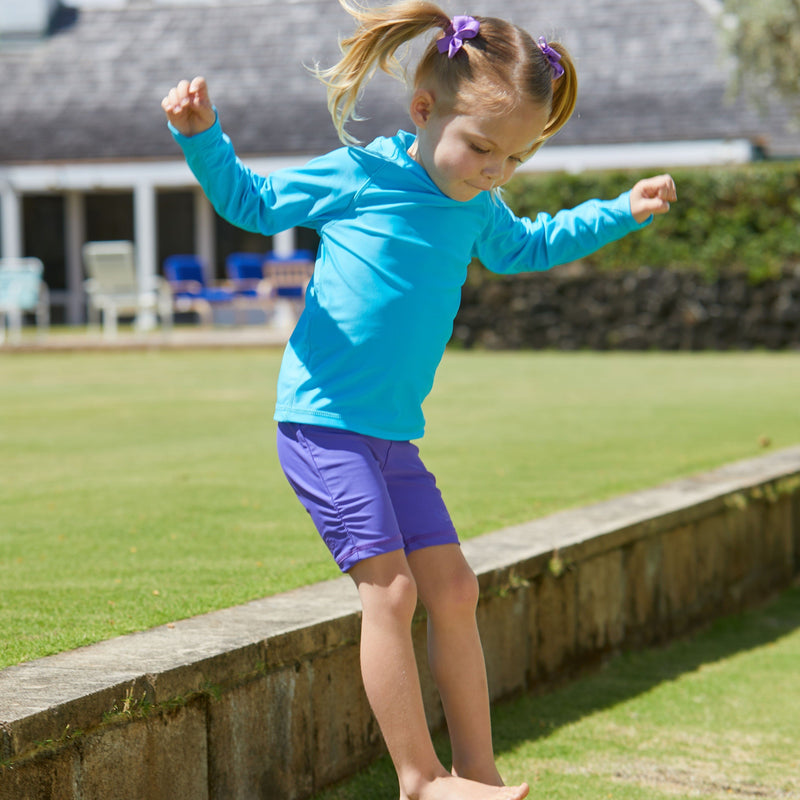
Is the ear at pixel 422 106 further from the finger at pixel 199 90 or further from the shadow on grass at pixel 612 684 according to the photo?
the shadow on grass at pixel 612 684

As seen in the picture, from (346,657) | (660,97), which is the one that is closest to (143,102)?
(660,97)

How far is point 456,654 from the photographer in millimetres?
2555

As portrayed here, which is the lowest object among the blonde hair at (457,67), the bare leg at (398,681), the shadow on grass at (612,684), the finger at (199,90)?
the shadow on grass at (612,684)

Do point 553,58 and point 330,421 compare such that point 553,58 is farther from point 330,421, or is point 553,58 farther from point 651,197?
point 330,421

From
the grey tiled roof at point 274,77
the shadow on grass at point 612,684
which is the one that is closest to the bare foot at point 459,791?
the shadow on grass at point 612,684

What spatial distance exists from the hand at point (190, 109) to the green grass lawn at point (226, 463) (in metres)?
→ 1.09

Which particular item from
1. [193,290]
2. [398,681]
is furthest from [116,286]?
[398,681]

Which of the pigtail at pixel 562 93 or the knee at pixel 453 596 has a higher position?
the pigtail at pixel 562 93

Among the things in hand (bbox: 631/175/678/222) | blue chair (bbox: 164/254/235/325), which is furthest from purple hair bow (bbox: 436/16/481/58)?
blue chair (bbox: 164/254/235/325)

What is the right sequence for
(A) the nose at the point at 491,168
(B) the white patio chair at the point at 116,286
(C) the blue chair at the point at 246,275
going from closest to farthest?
(A) the nose at the point at 491,168, (B) the white patio chair at the point at 116,286, (C) the blue chair at the point at 246,275

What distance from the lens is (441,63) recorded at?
2562 mm

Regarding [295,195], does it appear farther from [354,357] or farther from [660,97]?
[660,97]

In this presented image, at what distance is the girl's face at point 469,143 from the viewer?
2.50 meters

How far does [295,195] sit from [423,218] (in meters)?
0.25
